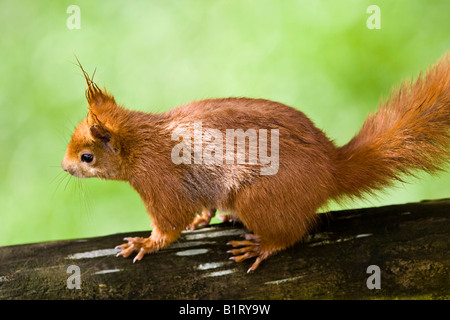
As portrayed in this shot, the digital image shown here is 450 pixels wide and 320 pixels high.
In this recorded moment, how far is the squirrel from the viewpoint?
1.83m

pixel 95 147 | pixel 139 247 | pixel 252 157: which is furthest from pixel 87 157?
pixel 252 157

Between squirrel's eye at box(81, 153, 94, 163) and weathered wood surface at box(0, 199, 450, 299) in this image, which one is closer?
weathered wood surface at box(0, 199, 450, 299)

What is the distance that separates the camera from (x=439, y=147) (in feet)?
6.24

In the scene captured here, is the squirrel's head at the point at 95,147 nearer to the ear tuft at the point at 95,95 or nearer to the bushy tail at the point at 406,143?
the ear tuft at the point at 95,95

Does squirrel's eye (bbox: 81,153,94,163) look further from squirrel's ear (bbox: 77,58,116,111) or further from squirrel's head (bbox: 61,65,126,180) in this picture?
squirrel's ear (bbox: 77,58,116,111)

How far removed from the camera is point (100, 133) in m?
1.89

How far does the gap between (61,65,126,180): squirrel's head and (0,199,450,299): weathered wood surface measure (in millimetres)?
266

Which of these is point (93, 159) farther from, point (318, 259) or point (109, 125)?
point (318, 259)

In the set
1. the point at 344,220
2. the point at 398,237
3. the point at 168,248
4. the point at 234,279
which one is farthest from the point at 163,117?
the point at 398,237

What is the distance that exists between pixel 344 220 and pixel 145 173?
753 mm

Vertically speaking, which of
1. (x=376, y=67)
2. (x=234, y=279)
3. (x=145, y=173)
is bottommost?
(x=234, y=279)

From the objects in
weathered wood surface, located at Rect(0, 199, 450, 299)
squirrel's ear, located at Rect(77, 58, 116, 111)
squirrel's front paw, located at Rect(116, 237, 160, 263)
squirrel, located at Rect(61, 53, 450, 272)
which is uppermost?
squirrel's ear, located at Rect(77, 58, 116, 111)

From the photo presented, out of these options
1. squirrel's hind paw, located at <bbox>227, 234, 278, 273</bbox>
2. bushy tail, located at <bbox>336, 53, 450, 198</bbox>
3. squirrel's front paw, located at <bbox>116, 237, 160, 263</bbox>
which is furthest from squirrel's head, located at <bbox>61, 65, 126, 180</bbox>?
bushy tail, located at <bbox>336, 53, 450, 198</bbox>

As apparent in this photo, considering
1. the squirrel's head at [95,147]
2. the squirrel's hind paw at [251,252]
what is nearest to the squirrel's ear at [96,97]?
the squirrel's head at [95,147]
